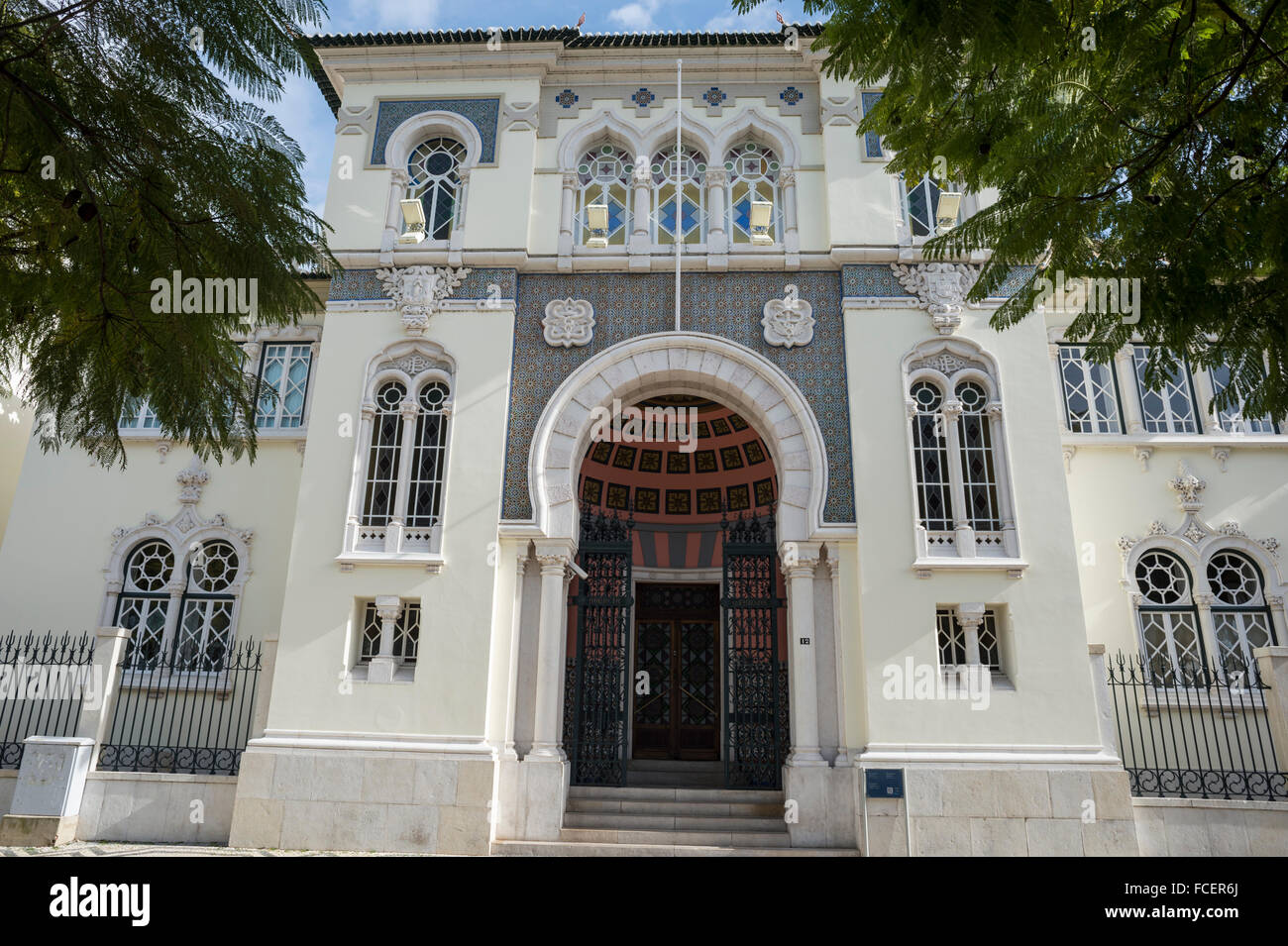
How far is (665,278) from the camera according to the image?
12.0 m

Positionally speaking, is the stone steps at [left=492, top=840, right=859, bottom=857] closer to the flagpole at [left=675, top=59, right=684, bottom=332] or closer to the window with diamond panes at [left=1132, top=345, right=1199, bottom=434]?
the flagpole at [left=675, top=59, right=684, bottom=332]

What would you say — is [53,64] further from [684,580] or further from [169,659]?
[684,580]

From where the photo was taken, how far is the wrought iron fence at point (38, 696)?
11.2m

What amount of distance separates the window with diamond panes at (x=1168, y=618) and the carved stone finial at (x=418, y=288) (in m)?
10.2

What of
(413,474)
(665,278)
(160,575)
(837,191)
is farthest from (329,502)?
(837,191)

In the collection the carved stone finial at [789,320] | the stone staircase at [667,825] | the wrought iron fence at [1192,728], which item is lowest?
the stone staircase at [667,825]

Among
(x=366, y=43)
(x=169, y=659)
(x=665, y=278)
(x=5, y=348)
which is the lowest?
(x=169, y=659)

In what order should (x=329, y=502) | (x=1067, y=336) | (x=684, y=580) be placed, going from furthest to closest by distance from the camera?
(x=684, y=580), (x=329, y=502), (x=1067, y=336)

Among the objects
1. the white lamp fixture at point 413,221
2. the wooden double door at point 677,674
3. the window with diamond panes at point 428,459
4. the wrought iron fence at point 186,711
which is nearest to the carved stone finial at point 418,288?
the white lamp fixture at point 413,221

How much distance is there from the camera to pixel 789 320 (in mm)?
11609

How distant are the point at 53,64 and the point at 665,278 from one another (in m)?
8.32

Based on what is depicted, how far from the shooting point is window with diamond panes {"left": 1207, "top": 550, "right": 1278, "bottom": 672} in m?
11.2

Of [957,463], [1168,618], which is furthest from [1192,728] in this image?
[957,463]

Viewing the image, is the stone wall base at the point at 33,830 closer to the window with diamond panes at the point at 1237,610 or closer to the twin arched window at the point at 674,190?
the twin arched window at the point at 674,190
